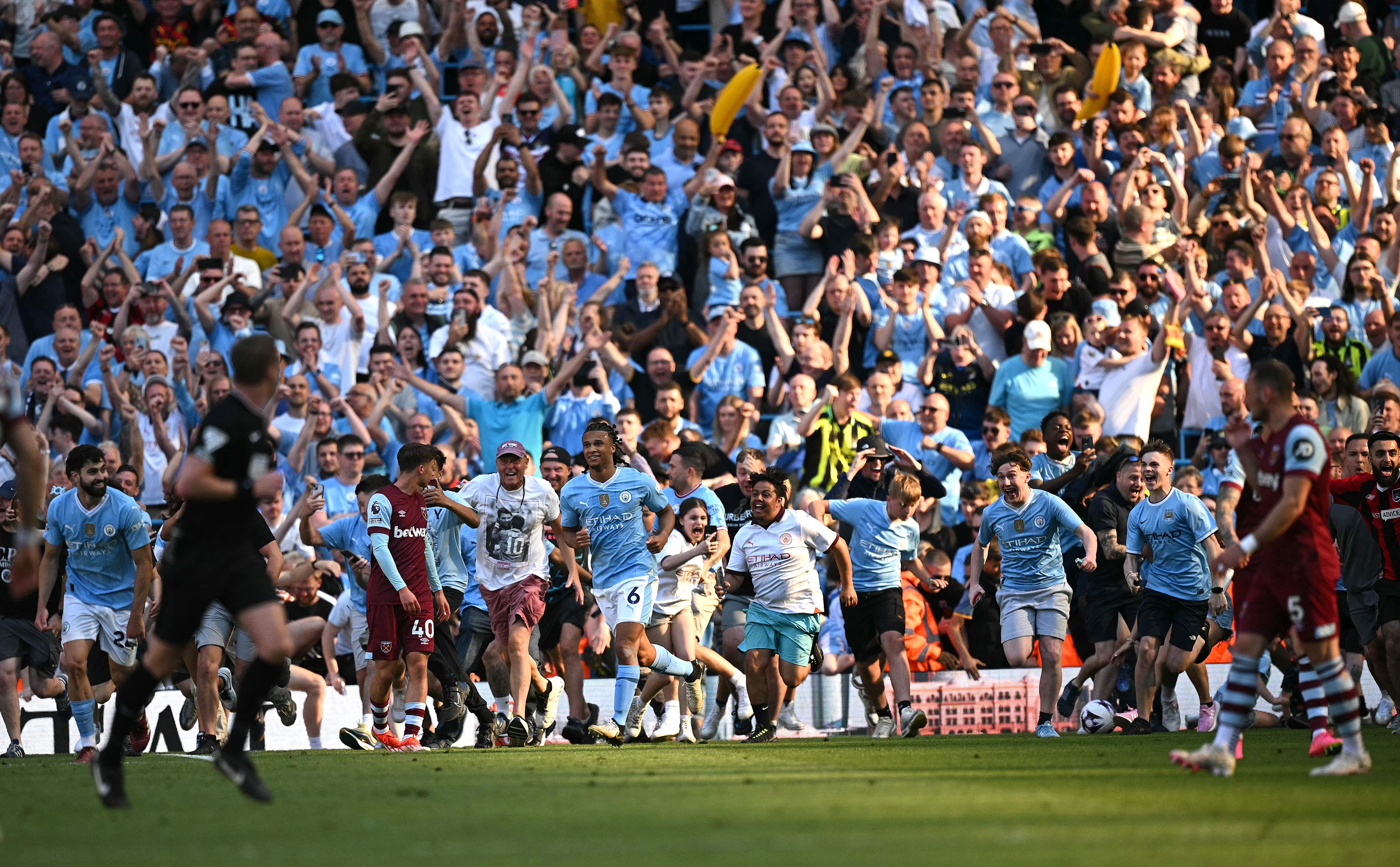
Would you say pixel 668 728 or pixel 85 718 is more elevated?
pixel 85 718

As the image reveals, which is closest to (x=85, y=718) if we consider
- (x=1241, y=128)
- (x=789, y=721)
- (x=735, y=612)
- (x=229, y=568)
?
(x=229, y=568)

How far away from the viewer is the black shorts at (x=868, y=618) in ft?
50.1

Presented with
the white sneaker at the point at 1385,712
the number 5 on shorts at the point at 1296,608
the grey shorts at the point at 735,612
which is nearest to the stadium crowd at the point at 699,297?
the grey shorts at the point at 735,612

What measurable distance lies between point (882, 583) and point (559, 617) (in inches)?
117

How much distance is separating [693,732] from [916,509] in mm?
3020

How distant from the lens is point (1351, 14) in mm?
22203

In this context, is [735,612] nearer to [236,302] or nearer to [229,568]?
[236,302]

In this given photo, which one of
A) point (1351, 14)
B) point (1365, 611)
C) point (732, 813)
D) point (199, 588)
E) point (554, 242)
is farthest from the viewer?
point (1351, 14)

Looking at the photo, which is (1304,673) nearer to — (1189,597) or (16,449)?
(1189,597)

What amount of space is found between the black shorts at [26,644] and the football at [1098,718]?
28.2ft

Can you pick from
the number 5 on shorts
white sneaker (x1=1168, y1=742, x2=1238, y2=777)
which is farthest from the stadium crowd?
white sneaker (x1=1168, y1=742, x2=1238, y2=777)

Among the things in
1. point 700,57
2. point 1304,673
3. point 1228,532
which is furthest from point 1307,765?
point 700,57

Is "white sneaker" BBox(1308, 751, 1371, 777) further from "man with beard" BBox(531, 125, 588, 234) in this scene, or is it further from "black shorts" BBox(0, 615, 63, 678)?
"man with beard" BBox(531, 125, 588, 234)

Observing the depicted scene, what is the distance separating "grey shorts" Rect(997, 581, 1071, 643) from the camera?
587 inches
